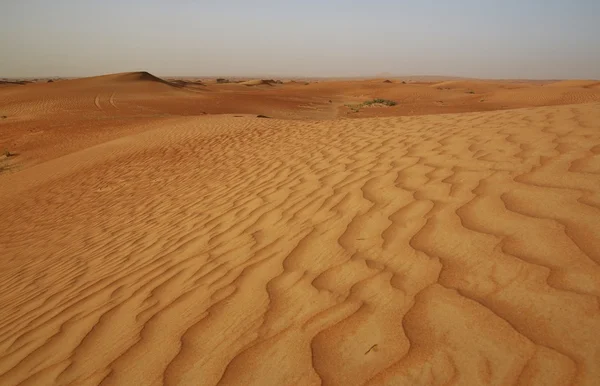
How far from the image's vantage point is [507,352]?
1.51 metres

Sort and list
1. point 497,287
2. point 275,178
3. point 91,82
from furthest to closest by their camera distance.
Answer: point 91,82 → point 275,178 → point 497,287

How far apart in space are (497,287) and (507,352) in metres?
0.44

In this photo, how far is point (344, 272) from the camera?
2.32 metres

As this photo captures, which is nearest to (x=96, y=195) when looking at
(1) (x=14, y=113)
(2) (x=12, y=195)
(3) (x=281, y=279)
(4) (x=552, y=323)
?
(2) (x=12, y=195)

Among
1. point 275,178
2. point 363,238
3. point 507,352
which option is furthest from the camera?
point 275,178

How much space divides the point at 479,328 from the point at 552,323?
0.27 metres

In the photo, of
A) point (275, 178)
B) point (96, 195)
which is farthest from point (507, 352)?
point (96, 195)

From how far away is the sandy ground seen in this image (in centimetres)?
162

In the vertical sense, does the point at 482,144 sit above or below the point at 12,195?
above

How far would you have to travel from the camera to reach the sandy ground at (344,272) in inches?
64.0

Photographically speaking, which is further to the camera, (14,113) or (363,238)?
(14,113)

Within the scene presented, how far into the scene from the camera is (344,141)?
21.3ft

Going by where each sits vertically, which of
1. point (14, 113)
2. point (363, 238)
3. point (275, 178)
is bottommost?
point (14, 113)

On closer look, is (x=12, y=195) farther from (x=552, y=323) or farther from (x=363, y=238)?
(x=552, y=323)
